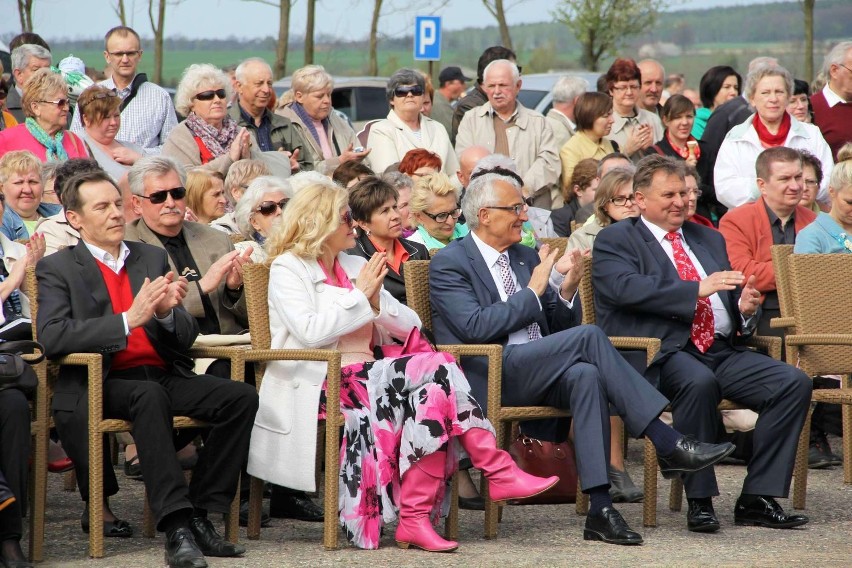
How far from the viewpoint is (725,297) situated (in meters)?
Result: 6.52

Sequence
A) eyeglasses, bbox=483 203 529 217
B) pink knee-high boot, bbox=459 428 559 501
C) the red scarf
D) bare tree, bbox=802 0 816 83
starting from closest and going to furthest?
pink knee-high boot, bbox=459 428 559 501 < eyeglasses, bbox=483 203 529 217 < the red scarf < bare tree, bbox=802 0 816 83

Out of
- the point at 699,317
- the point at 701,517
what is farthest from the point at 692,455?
the point at 699,317

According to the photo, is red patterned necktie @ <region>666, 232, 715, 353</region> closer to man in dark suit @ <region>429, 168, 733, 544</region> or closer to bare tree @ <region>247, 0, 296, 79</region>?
man in dark suit @ <region>429, 168, 733, 544</region>

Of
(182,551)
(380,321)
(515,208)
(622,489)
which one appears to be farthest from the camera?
(622,489)

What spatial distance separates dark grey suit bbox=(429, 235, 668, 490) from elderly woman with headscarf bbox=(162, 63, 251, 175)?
278 cm

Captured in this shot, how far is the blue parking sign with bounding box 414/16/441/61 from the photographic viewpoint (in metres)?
16.2

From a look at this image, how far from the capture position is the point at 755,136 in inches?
360

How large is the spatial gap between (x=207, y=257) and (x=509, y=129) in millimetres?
4050

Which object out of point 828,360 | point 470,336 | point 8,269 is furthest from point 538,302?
point 8,269

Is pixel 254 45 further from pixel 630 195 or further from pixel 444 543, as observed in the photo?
pixel 444 543

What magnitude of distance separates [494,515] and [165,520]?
1.43 meters

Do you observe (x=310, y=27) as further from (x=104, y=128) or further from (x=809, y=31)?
(x=104, y=128)

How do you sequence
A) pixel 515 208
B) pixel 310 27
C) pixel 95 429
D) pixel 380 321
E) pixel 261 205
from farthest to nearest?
1. pixel 310 27
2. pixel 261 205
3. pixel 515 208
4. pixel 380 321
5. pixel 95 429

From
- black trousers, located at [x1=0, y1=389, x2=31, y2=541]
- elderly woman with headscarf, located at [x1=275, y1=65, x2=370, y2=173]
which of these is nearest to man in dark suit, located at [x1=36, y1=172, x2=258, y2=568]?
black trousers, located at [x1=0, y1=389, x2=31, y2=541]
